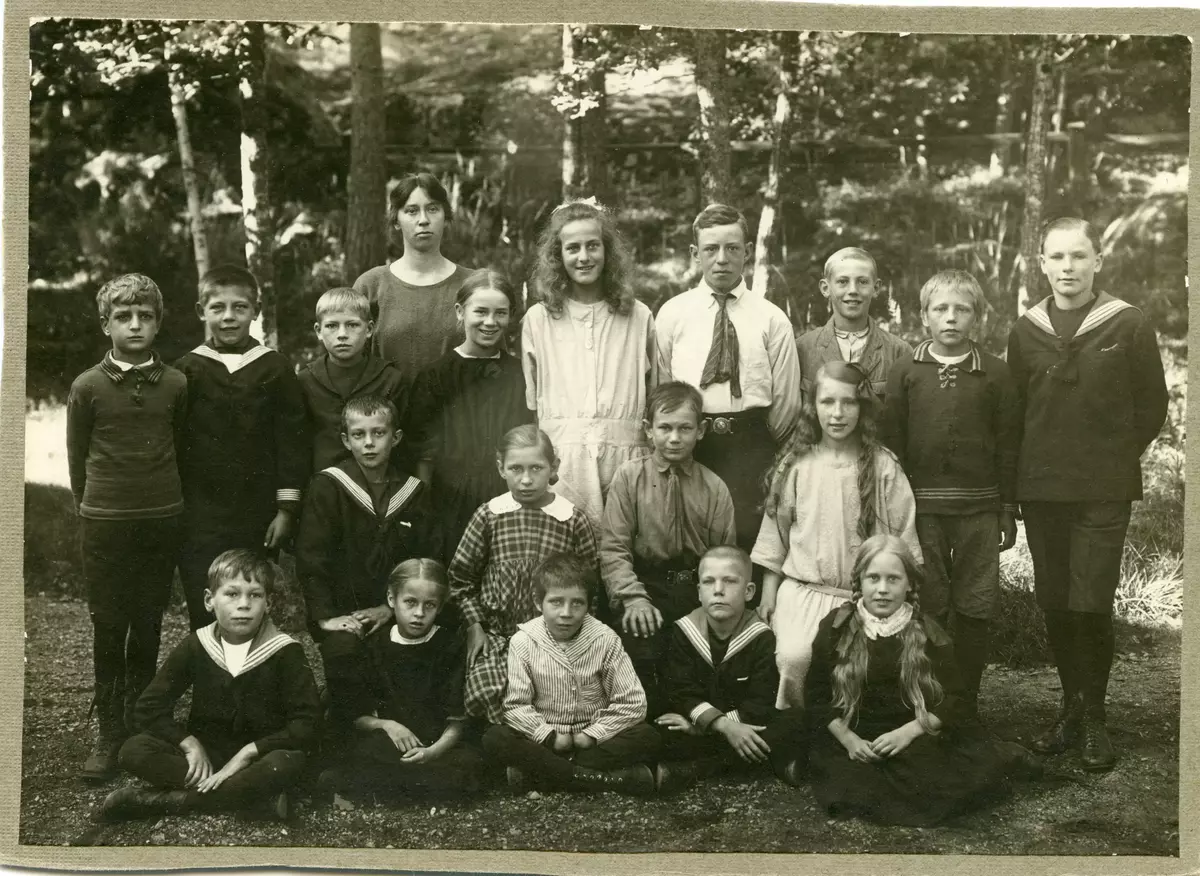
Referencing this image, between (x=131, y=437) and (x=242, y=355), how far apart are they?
1.41 feet

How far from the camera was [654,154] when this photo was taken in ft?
11.7

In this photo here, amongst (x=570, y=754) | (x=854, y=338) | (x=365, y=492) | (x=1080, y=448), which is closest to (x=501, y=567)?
(x=365, y=492)

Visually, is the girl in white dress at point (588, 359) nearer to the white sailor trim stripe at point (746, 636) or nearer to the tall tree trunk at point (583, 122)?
the tall tree trunk at point (583, 122)

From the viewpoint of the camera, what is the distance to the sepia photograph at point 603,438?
10.9ft

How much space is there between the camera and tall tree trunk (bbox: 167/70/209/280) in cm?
352

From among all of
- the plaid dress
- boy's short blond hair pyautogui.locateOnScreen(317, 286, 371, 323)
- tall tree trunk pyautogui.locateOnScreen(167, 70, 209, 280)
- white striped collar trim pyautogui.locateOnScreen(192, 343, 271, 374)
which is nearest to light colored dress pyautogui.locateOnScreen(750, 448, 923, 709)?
the plaid dress

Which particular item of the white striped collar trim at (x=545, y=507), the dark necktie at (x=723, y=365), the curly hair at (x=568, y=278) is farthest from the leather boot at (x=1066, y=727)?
the curly hair at (x=568, y=278)

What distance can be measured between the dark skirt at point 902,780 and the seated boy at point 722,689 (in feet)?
0.34

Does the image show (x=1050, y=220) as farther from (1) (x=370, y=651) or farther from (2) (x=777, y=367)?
(1) (x=370, y=651)

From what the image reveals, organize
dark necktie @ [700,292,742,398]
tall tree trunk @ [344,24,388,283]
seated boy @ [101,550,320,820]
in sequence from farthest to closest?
1. tall tree trunk @ [344,24,388,283]
2. dark necktie @ [700,292,742,398]
3. seated boy @ [101,550,320,820]

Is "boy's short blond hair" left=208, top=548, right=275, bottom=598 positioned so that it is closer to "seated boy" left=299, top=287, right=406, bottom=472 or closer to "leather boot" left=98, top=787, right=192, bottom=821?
"seated boy" left=299, top=287, right=406, bottom=472

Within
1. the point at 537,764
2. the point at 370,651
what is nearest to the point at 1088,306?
the point at 537,764

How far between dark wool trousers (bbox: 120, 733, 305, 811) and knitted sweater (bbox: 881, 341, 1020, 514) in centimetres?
216

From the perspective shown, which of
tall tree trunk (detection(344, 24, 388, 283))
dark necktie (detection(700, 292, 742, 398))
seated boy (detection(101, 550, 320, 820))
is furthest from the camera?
tall tree trunk (detection(344, 24, 388, 283))
